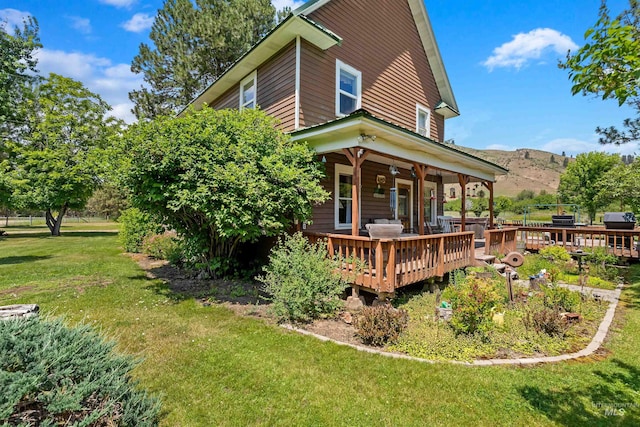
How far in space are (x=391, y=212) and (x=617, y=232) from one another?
24.2 ft

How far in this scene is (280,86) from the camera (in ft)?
29.8

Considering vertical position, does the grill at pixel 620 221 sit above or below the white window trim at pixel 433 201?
below

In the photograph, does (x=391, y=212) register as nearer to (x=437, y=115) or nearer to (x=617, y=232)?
(x=437, y=115)

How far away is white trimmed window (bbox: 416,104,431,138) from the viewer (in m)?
12.8

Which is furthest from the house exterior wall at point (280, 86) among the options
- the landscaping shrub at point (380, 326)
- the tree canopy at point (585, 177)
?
the tree canopy at point (585, 177)

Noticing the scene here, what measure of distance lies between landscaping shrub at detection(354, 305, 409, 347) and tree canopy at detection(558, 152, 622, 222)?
32.7 meters

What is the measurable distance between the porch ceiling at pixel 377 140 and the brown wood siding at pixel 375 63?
1.70 meters

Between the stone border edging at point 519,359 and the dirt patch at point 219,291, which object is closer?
the stone border edging at point 519,359

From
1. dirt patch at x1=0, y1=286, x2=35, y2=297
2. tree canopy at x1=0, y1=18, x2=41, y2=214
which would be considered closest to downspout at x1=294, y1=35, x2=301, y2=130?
dirt patch at x1=0, y1=286, x2=35, y2=297

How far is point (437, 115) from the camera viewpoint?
14000 mm

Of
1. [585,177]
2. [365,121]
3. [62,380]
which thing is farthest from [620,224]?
[585,177]

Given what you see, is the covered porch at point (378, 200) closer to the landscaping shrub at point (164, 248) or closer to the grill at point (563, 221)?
the landscaping shrub at point (164, 248)

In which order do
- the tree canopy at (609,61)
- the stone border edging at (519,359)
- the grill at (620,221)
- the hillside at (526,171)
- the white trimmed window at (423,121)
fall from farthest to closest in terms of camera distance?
the hillside at (526,171) < the white trimmed window at (423,121) < the grill at (620,221) < the stone border edging at (519,359) < the tree canopy at (609,61)

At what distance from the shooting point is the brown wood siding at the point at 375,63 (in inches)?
347
